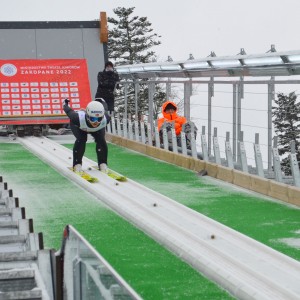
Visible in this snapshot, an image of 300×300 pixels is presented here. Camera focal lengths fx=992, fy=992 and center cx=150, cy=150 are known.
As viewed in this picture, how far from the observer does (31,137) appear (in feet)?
90.8

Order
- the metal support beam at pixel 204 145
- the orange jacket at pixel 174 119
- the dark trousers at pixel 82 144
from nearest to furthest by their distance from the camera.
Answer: the dark trousers at pixel 82 144, the metal support beam at pixel 204 145, the orange jacket at pixel 174 119

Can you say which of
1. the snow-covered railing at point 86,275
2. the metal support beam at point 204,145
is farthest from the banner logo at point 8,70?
the snow-covered railing at point 86,275

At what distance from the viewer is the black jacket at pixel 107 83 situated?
79.5ft

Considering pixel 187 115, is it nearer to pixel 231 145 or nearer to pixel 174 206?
pixel 231 145

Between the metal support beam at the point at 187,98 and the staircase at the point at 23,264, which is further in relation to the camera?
the metal support beam at the point at 187,98

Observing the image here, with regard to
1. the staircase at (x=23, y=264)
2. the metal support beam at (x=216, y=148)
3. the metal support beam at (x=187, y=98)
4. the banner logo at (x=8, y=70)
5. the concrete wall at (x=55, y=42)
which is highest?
the concrete wall at (x=55, y=42)

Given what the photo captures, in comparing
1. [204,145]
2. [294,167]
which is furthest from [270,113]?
[204,145]

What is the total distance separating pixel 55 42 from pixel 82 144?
11840 mm

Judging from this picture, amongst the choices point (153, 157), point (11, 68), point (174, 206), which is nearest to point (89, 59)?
point (11, 68)

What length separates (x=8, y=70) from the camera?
2822 centimetres

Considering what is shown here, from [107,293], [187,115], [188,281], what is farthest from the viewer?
[187,115]

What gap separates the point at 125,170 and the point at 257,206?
5.80 metres

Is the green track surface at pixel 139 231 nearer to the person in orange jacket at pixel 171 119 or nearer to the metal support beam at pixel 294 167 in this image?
the metal support beam at pixel 294 167

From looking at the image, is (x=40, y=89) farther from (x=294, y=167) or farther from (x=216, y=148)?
(x=294, y=167)
